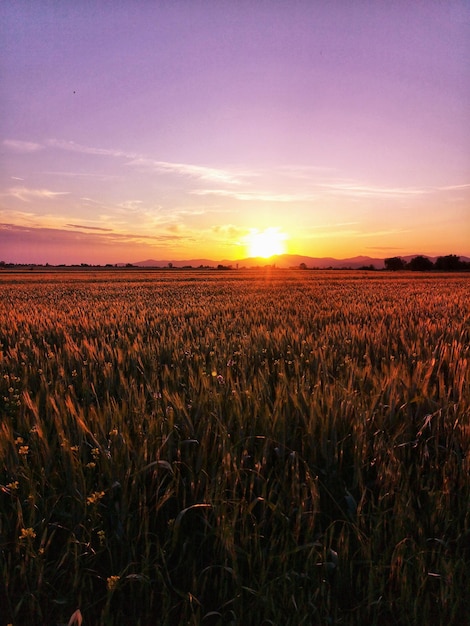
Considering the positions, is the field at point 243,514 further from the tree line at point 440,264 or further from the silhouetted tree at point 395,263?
the silhouetted tree at point 395,263

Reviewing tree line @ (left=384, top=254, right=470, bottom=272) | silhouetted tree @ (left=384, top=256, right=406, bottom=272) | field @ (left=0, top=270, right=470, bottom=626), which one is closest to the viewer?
field @ (left=0, top=270, right=470, bottom=626)

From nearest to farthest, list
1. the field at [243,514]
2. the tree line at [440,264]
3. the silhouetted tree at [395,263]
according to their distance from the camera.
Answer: the field at [243,514]
the tree line at [440,264]
the silhouetted tree at [395,263]

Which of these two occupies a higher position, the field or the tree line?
the tree line

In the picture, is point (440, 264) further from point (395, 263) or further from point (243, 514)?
point (243, 514)

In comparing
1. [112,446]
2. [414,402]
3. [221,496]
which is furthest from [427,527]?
[112,446]

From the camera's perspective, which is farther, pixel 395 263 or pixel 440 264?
pixel 395 263

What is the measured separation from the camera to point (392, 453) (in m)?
2.03

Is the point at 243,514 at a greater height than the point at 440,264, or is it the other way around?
the point at 440,264

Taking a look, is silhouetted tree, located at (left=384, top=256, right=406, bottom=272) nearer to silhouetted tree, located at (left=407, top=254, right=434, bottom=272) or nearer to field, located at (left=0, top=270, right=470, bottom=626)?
silhouetted tree, located at (left=407, top=254, right=434, bottom=272)

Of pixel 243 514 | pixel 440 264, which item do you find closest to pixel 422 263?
pixel 440 264

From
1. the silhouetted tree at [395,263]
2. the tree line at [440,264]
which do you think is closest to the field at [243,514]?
the tree line at [440,264]

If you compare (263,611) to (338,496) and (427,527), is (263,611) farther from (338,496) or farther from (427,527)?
(427,527)

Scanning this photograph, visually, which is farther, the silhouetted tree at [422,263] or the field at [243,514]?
the silhouetted tree at [422,263]

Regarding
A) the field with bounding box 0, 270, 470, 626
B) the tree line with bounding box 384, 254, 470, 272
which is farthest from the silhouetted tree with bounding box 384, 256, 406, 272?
the field with bounding box 0, 270, 470, 626
